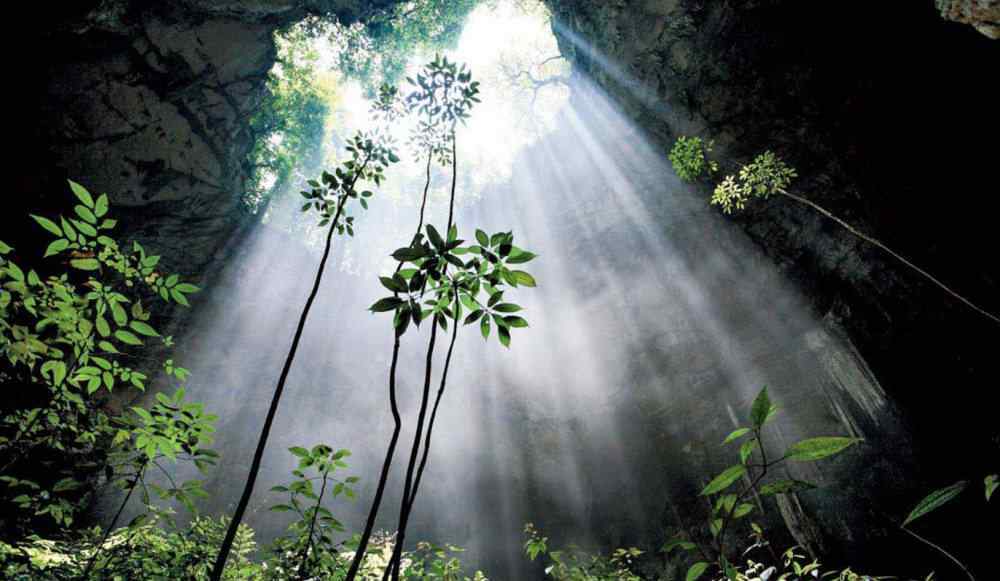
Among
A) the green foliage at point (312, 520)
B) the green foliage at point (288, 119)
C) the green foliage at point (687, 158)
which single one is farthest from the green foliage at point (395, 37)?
the green foliage at point (312, 520)

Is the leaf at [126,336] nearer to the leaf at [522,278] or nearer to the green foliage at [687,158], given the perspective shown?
the leaf at [522,278]

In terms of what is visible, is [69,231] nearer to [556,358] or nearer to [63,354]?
[63,354]

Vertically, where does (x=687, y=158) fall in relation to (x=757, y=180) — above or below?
above

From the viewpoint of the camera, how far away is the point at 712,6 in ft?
18.9

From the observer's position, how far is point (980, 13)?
220 cm

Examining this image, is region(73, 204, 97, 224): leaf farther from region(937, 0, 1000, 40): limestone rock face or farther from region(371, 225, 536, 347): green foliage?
region(937, 0, 1000, 40): limestone rock face

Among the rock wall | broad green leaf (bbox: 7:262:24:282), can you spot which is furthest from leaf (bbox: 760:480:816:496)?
the rock wall

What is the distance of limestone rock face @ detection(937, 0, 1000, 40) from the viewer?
2119mm

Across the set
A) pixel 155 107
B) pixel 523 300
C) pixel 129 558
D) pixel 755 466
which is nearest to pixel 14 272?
pixel 129 558

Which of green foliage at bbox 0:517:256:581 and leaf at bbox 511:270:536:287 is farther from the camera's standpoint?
green foliage at bbox 0:517:256:581

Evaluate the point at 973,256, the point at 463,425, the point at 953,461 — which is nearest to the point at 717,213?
the point at 973,256

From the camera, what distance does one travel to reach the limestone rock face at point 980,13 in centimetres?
212

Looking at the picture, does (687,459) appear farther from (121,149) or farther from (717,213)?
(121,149)

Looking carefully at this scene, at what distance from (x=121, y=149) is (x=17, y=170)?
130 centimetres
